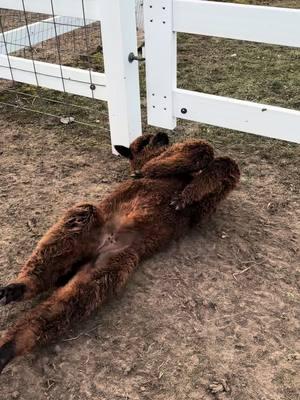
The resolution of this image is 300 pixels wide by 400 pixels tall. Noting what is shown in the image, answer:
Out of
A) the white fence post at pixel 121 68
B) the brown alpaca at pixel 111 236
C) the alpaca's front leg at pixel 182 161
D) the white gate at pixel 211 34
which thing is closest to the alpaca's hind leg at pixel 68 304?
the brown alpaca at pixel 111 236

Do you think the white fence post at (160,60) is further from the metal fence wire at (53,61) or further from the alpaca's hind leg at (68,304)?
the alpaca's hind leg at (68,304)

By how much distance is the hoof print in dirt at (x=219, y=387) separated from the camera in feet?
7.25

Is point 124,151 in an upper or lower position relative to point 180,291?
upper

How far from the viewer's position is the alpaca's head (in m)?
3.55

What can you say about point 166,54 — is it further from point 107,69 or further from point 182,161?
point 182,161

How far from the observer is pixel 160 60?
3582 mm

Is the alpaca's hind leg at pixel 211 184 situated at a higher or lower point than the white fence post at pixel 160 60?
lower

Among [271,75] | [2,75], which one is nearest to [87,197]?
[2,75]

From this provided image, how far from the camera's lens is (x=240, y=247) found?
3057 millimetres

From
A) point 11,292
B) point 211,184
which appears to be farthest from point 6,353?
point 211,184

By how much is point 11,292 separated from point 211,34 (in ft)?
6.78

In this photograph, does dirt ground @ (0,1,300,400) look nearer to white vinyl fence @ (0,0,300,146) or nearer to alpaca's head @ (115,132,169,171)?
alpaca's head @ (115,132,169,171)

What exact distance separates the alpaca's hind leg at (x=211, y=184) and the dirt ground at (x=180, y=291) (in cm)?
26

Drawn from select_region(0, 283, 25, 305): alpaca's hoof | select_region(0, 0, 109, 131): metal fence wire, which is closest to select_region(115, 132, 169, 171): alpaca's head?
select_region(0, 0, 109, 131): metal fence wire
